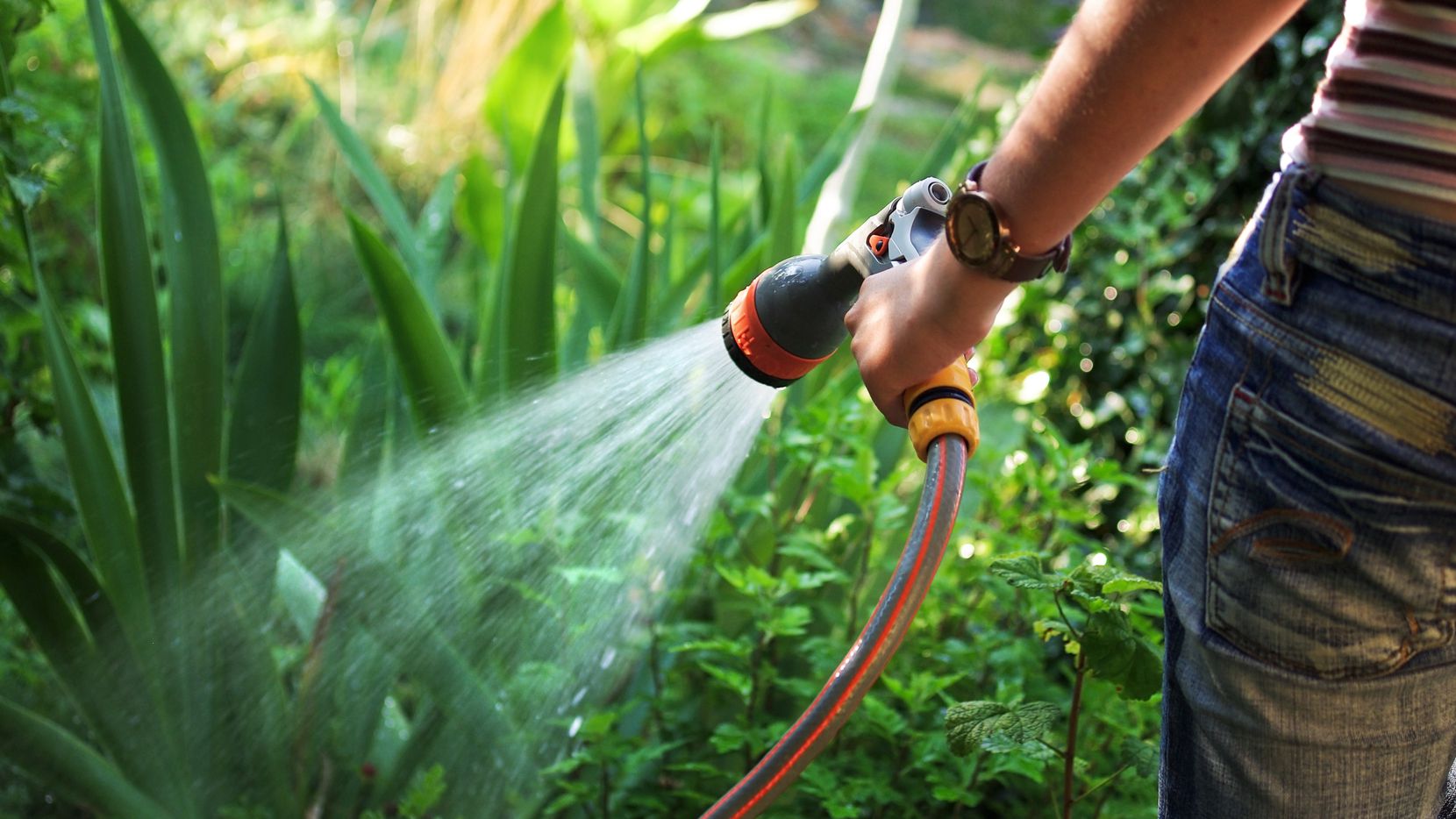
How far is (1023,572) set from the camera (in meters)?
1.09

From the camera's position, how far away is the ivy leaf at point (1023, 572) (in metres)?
1.07

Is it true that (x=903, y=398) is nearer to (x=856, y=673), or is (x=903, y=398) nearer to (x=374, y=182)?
(x=856, y=673)

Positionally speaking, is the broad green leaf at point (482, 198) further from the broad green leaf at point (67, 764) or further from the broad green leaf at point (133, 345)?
the broad green leaf at point (67, 764)

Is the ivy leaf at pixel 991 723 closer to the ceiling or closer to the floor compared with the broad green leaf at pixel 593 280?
closer to the floor

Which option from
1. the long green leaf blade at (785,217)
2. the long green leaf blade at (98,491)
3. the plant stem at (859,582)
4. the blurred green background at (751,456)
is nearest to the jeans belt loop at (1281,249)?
the blurred green background at (751,456)

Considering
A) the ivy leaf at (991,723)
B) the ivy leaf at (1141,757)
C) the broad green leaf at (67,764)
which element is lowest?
the ivy leaf at (1141,757)

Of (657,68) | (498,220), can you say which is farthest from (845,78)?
(498,220)

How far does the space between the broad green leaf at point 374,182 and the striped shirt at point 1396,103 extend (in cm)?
149

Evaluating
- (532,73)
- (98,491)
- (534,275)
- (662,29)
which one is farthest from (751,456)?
(662,29)

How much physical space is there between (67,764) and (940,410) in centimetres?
107

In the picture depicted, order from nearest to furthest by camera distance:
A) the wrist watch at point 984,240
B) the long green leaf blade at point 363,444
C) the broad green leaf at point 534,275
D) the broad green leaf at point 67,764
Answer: the wrist watch at point 984,240 → the broad green leaf at point 67,764 → the broad green leaf at point 534,275 → the long green leaf blade at point 363,444

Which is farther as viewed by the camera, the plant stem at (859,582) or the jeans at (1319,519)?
the plant stem at (859,582)

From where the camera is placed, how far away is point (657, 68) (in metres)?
6.09

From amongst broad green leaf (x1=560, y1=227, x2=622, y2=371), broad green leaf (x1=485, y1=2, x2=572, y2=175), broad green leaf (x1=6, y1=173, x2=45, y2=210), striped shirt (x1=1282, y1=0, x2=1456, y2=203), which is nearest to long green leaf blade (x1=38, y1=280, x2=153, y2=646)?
broad green leaf (x1=6, y1=173, x2=45, y2=210)
